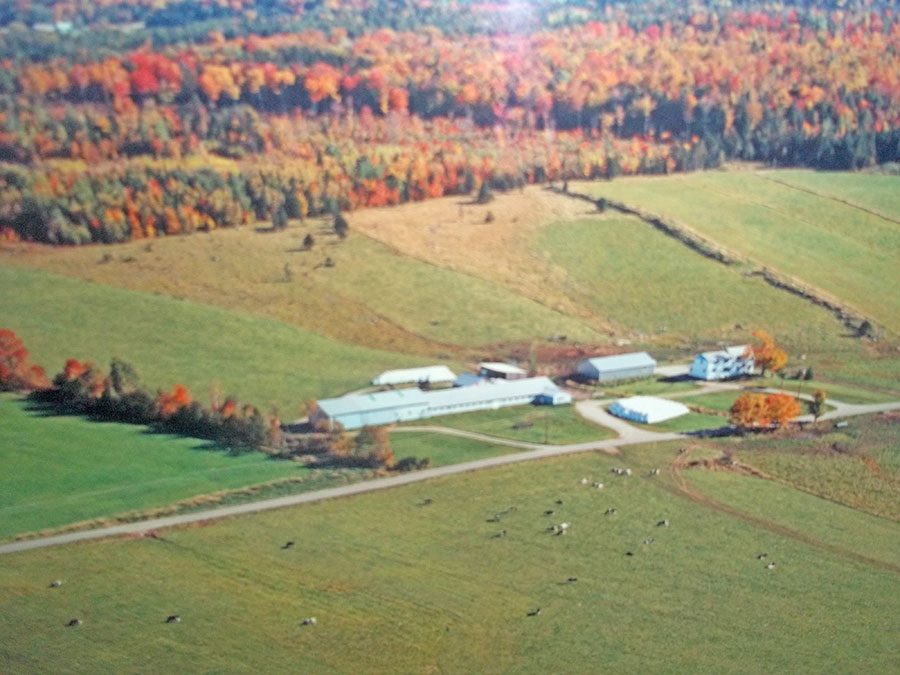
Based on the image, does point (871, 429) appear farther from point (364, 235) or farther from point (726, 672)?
point (364, 235)

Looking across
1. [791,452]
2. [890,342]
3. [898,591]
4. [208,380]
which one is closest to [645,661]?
[898,591]

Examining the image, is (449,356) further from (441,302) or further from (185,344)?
(185,344)

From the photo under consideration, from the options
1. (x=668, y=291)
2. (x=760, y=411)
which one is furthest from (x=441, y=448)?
(x=668, y=291)

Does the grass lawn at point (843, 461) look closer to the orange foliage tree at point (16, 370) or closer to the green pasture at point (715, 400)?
the green pasture at point (715, 400)

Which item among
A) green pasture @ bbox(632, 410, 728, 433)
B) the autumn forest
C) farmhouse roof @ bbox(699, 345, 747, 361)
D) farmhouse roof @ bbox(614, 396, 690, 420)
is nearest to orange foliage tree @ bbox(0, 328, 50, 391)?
the autumn forest

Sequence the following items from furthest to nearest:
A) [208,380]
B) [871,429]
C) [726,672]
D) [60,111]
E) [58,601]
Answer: [60,111] → [208,380] → [871,429] → [58,601] → [726,672]

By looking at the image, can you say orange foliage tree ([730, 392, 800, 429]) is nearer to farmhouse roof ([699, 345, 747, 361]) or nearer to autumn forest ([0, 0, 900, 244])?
farmhouse roof ([699, 345, 747, 361])
